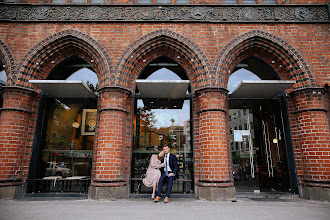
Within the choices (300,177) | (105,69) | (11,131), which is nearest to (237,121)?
(300,177)

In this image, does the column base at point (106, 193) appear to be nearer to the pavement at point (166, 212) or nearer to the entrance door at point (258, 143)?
the pavement at point (166, 212)

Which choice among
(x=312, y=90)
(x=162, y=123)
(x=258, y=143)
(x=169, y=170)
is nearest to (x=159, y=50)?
(x=162, y=123)

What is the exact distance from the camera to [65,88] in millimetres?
5941

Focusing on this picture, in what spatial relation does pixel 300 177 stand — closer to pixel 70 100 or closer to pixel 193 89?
pixel 193 89

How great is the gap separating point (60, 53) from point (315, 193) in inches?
356

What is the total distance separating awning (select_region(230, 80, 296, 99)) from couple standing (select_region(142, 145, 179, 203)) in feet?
9.53

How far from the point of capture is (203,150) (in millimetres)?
5641

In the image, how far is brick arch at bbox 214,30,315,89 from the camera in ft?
20.1

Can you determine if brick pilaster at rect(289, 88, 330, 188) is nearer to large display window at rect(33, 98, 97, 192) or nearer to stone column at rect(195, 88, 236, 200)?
stone column at rect(195, 88, 236, 200)

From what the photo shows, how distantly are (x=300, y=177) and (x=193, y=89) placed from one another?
4.24 m

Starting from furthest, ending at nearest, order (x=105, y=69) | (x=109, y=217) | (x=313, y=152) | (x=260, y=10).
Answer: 1. (x=260, y=10)
2. (x=105, y=69)
3. (x=313, y=152)
4. (x=109, y=217)

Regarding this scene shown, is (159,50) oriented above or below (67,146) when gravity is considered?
above

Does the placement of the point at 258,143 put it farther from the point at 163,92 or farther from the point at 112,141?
the point at 112,141

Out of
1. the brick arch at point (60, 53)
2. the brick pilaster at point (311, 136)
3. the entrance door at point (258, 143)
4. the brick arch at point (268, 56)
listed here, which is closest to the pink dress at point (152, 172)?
the entrance door at point (258, 143)
